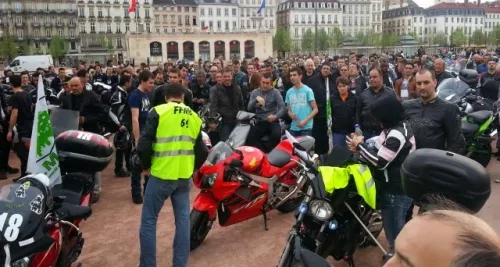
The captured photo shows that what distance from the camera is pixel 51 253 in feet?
9.64

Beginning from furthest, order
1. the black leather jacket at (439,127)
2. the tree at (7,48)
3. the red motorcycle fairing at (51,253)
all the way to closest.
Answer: the tree at (7,48)
the black leather jacket at (439,127)
the red motorcycle fairing at (51,253)

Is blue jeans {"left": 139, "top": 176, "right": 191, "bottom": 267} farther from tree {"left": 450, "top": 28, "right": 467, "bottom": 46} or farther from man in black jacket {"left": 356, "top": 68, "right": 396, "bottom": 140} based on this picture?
tree {"left": 450, "top": 28, "right": 467, "bottom": 46}

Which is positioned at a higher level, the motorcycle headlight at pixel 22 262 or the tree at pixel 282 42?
the tree at pixel 282 42

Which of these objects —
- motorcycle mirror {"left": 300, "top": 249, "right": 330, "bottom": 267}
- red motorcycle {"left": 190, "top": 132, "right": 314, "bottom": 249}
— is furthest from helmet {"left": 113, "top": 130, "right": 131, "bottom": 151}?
motorcycle mirror {"left": 300, "top": 249, "right": 330, "bottom": 267}

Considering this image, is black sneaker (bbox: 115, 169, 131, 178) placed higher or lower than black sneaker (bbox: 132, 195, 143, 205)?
higher

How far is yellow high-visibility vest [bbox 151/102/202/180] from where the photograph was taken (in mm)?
3463

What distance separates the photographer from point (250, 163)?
419cm

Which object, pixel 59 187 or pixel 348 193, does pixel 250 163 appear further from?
pixel 59 187

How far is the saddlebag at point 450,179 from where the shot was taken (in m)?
2.43

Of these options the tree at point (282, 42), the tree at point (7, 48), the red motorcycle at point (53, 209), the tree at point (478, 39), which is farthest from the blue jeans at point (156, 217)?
the tree at point (478, 39)

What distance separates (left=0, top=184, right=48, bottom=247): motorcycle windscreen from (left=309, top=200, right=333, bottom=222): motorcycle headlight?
1803 millimetres

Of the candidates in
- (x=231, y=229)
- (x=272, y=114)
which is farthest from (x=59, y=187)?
(x=272, y=114)

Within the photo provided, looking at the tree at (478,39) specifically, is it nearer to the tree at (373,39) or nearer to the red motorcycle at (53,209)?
the tree at (373,39)

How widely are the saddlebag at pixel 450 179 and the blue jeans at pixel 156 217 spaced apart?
1880 millimetres
